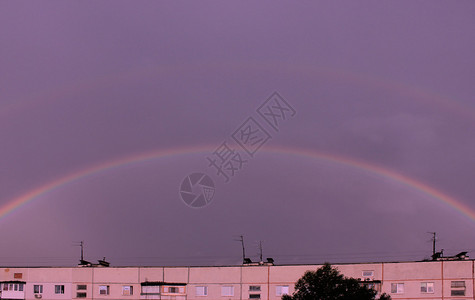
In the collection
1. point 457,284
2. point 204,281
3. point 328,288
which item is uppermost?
point 328,288

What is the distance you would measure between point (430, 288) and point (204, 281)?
82.9 feet

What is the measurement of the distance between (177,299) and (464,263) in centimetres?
3225

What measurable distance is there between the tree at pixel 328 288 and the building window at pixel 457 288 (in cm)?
1911

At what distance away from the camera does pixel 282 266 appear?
2921 inches

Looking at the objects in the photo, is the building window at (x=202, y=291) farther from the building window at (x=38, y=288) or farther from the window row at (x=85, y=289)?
the building window at (x=38, y=288)

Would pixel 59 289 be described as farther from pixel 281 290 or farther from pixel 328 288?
pixel 328 288

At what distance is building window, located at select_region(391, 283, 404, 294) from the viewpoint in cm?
7012

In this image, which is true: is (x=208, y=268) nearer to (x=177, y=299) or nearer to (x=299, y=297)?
(x=177, y=299)

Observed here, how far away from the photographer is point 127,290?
7750cm

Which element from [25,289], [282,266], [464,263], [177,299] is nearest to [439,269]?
[464,263]

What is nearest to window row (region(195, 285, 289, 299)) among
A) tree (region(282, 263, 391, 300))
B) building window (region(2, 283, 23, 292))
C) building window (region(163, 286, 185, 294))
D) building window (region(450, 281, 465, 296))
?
building window (region(163, 286, 185, 294))

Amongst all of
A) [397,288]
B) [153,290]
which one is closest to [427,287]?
[397,288]

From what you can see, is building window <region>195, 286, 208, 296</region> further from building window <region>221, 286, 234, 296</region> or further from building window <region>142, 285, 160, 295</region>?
building window <region>142, 285, 160, 295</region>

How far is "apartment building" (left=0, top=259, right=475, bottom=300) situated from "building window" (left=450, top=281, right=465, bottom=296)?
0.10 m
